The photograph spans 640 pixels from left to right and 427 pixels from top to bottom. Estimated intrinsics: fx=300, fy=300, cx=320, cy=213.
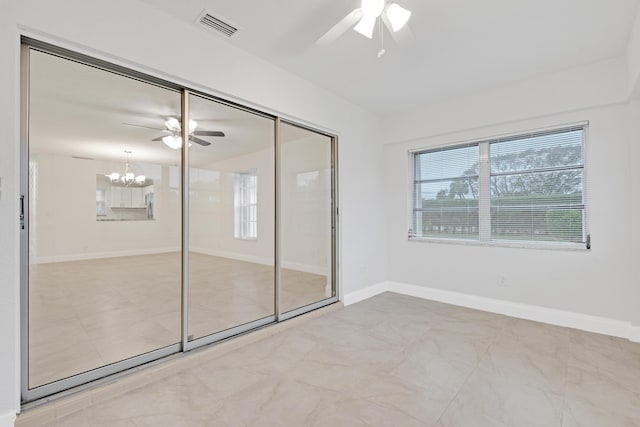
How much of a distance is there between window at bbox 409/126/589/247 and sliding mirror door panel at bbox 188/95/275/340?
2.39 m

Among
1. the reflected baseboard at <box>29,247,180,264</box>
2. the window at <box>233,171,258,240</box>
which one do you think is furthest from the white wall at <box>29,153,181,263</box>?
the window at <box>233,171,258,240</box>

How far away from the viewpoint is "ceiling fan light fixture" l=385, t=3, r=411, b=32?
1891mm

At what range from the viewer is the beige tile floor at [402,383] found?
1.79 metres

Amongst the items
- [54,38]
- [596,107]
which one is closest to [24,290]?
[54,38]

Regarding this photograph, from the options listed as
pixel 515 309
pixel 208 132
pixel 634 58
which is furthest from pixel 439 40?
pixel 515 309

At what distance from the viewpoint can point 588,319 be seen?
3.11m

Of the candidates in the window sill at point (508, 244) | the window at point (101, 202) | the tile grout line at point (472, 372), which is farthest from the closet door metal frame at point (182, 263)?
the window sill at point (508, 244)

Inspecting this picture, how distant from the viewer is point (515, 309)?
3.53 m

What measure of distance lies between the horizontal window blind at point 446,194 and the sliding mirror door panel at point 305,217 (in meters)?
1.44

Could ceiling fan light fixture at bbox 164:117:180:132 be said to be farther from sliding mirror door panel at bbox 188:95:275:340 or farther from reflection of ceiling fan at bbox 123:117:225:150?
sliding mirror door panel at bbox 188:95:275:340

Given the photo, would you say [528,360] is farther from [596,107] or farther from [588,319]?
[596,107]

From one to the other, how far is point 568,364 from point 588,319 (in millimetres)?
1049

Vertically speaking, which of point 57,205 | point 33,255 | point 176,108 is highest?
point 176,108

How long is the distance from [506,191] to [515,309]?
4.62ft
